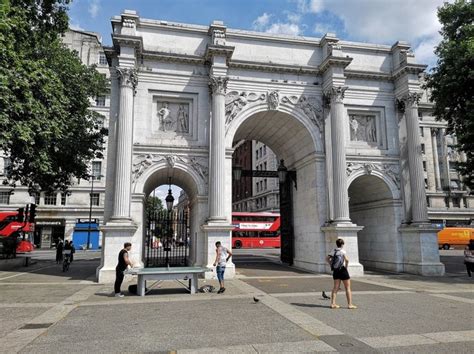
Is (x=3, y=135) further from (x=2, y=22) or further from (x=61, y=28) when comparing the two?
(x=61, y=28)

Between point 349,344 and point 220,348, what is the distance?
6.99 feet

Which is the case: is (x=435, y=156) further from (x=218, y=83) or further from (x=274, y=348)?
(x=274, y=348)

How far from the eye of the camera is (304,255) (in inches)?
749

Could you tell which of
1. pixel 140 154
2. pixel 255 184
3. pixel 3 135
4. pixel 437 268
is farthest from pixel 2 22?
pixel 255 184

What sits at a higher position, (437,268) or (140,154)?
(140,154)

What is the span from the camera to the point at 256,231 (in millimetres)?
41469

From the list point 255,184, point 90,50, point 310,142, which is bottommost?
point 310,142

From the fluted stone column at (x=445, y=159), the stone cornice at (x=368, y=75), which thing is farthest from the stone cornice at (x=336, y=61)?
the fluted stone column at (x=445, y=159)

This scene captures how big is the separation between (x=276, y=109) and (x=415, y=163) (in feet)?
24.8

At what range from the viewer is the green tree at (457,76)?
57.8ft

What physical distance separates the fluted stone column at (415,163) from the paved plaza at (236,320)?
5599mm

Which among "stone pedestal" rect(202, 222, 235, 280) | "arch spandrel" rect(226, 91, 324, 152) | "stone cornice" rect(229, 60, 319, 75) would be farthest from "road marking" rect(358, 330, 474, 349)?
"stone cornice" rect(229, 60, 319, 75)

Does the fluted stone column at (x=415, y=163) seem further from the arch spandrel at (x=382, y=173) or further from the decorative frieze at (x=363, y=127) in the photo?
the decorative frieze at (x=363, y=127)

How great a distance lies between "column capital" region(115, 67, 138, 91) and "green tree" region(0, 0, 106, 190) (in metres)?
2.51
